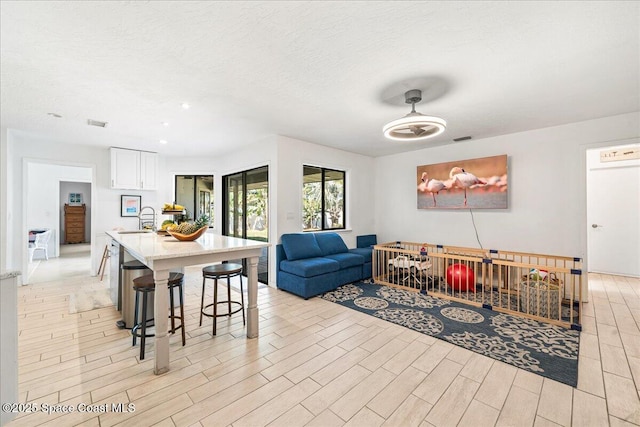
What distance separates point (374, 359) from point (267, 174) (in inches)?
143

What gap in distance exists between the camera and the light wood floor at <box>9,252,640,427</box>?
5.60 ft

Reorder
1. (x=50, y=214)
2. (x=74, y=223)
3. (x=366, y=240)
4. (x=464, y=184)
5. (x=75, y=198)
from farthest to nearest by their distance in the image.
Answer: (x=75, y=198)
(x=74, y=223)
(x=50, y=214)
(x=366, y=240)
(x=464, y=184)

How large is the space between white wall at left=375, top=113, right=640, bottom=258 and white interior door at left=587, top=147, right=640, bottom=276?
67.1 inches

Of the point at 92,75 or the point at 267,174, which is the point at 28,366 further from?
the point at 267,174

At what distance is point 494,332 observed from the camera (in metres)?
2.83

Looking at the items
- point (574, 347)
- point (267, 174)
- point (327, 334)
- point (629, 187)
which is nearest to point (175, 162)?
point (267, 174)

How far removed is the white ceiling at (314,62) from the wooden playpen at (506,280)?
2.01 meters

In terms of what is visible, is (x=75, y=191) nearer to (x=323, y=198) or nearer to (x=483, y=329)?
(x=323, y=198)

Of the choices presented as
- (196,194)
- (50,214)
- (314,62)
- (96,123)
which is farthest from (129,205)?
(314,62)

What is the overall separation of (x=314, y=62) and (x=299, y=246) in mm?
2842

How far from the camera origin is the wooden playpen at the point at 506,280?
3.15 meters

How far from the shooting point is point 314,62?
230 cm

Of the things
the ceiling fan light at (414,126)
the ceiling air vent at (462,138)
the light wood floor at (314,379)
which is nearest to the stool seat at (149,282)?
the light wood floor at (314,379)

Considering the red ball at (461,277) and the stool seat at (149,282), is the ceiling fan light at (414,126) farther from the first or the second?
the stool seat at (149,282)
